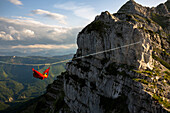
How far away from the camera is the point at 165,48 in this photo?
70.0 metres

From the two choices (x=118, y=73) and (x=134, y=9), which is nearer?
(x=118, y=73)

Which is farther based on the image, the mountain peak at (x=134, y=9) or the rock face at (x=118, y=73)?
the mountain peak at (x=134, y=9)

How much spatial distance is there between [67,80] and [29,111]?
309 ft

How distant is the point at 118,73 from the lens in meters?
48.1

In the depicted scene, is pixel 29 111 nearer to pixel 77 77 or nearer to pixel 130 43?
pixel 77 77

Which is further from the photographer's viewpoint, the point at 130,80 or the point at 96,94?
the point at 96,94

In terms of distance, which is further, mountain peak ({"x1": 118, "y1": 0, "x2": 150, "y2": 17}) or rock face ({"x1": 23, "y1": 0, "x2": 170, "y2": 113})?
mountain peak ({"x1": 118, "y1": 0, "x2": 150, "y2": 17})

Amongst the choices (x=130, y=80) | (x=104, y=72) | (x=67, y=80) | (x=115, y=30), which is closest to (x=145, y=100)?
(x=130, y=80)

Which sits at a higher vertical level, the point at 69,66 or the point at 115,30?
the point at 115,30

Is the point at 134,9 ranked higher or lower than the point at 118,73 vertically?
higher

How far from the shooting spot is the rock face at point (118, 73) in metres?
39.4

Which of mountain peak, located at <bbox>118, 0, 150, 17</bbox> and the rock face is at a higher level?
mountain peak, located at <bbox>118, 0, 150, 17</bbox>

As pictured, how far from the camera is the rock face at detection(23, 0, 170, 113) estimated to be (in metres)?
39.4

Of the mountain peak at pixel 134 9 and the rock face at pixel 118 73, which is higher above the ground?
the mountain peak at pixel 134 9
